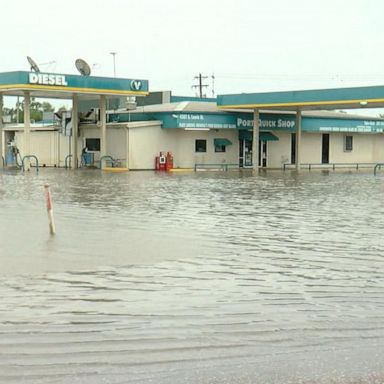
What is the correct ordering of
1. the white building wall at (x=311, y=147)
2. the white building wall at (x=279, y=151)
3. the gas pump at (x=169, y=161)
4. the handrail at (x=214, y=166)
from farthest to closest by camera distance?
the white building wall at (x=311, y=147) → the white building wall at (x=279, y=151) → the handrail at (x=214, y=166) → the gas pump at (x=169, y=161)

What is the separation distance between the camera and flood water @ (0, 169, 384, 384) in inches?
205

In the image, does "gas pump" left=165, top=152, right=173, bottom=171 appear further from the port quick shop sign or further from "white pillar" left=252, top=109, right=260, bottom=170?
the port quick shop sign

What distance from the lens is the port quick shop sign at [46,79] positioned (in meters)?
39.2

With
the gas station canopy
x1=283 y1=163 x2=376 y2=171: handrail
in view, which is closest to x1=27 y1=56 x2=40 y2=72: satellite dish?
the gas station canopy

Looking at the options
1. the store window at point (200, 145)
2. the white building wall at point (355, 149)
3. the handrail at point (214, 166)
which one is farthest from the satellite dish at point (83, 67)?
the white building wall at point (355, 149)

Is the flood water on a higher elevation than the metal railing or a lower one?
lower

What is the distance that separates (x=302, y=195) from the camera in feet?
76.2

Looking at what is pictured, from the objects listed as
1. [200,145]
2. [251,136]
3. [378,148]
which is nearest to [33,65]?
[200,145]

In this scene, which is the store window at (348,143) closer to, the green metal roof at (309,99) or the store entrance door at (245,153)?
the store entrance door at (245,153)

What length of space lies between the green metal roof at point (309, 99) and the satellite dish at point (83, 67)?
9599mm

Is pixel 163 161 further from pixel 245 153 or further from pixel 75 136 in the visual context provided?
pixel 245 153

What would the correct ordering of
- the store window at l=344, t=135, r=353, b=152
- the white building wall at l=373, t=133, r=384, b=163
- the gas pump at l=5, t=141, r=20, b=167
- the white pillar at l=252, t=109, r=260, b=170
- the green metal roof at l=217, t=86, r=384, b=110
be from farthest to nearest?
1. the white building wall at l=373, t=133, r=384, b=163
2. the store window at l=344, t=135, r=353, b=152
3. the gas pump at l=5, t=141, r=20, b=167
4. the white pillar at l=252, t=109, r=260, b=170
5. the green metal roof at l=217, t=86, r=384, b=110

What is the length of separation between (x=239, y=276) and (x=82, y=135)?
135 ft

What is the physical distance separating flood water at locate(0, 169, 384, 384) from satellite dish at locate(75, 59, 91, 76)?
30.1m
